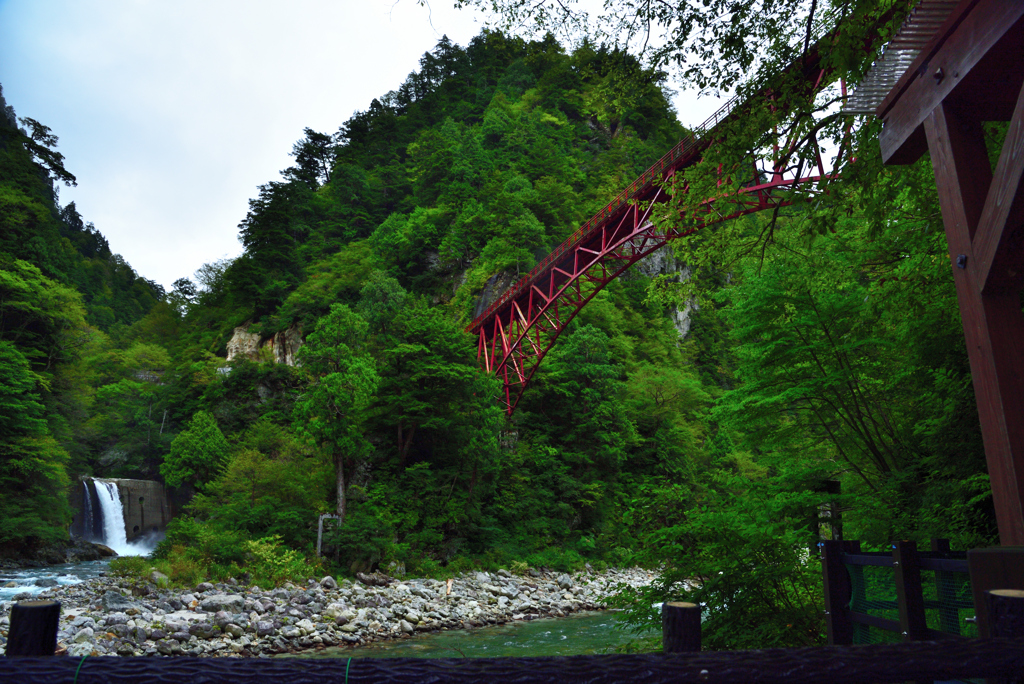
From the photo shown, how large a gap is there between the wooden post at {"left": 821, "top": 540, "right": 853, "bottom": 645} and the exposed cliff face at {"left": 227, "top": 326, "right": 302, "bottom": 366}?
23.7 meters

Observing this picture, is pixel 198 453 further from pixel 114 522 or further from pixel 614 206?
pixel 614 206

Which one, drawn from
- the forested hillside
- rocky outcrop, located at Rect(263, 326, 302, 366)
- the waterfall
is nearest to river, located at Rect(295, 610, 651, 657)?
the forested hillside

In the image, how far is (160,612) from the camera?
27.5 feet

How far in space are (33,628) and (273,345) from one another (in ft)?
84.3

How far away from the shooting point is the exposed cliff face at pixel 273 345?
25078 mm

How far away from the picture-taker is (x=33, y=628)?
1403 mm

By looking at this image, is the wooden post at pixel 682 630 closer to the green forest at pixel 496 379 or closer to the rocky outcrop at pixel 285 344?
the green forest at pixel 496 379

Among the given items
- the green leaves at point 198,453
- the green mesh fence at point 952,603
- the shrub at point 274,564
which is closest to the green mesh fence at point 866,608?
the green mesh fence at point 952,603

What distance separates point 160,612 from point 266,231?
23541mm

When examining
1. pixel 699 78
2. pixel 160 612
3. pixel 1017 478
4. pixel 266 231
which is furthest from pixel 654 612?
pixel 266 231

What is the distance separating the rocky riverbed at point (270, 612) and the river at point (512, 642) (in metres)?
0.43

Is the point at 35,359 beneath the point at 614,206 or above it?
beneath

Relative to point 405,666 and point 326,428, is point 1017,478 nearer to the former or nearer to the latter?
point 405,666

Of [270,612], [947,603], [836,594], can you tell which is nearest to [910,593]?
[947,603]
